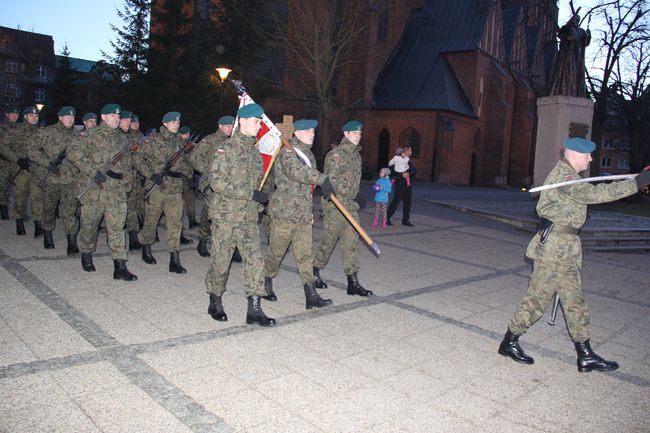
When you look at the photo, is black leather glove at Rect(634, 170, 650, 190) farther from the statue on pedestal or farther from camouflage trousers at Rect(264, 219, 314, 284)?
the statue on pedestal

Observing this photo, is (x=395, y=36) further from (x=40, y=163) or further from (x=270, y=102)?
(x=40, y=163)

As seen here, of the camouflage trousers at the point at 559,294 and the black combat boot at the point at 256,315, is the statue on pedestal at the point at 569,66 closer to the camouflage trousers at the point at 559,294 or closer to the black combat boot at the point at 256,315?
the camouflage trousers at the point at 559,294

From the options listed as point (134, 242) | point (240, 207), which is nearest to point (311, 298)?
Result: point (240, 207)

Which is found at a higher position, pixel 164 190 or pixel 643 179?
pixel 643 179

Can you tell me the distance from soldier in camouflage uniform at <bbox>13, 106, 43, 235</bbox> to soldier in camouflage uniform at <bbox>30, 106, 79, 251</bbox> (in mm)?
363

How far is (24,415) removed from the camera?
10.9 ft

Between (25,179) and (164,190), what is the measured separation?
390 cm

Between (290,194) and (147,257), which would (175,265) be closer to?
(147,257)

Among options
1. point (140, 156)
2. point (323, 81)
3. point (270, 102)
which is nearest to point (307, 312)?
point (140, 156)

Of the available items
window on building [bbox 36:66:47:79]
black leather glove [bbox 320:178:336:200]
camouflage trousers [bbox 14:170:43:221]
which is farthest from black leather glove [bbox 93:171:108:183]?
window on building [bbox 36:66:47:79]

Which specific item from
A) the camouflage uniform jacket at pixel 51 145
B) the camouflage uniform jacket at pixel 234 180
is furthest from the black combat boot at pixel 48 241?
the camouflage uniform jacket at pixel 234 180

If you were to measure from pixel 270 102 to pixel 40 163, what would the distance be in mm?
22013

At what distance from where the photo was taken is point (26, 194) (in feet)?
32.1

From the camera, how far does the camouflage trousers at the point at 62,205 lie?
8.16 m
